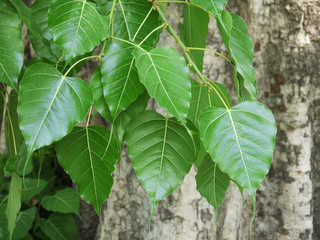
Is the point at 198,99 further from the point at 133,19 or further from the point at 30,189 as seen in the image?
the point at 30,189

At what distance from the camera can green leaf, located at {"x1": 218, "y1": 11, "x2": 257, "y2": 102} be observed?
726mm

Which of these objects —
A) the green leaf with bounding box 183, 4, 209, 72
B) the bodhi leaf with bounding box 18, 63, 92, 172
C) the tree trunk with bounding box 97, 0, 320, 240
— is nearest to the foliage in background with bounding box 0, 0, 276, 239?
the bodhi leaf with bounding box 18, 63, 92, 172

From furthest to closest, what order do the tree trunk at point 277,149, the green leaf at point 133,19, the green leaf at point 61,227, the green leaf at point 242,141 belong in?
the green leaf at point 61,227, the tree trunk at point 277,149, the green leaf at point 133,19, the green leaf at point 242,141

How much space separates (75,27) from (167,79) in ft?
0.58

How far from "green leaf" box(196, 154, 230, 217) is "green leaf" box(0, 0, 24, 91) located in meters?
0.36

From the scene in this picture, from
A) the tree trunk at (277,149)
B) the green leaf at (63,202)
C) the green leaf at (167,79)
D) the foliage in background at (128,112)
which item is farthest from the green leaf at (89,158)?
the green leaf at (63,202)

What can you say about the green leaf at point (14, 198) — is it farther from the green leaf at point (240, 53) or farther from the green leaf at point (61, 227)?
the green leaf at point (61, 227)

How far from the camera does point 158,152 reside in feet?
2.28

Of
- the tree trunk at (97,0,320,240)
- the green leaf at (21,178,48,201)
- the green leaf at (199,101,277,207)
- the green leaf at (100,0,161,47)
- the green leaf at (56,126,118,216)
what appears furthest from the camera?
the green leaf at (21,178,48,201)

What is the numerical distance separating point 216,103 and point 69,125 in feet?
1.05

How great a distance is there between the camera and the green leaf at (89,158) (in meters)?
0.71

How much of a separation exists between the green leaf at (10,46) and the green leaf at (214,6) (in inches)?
12.5

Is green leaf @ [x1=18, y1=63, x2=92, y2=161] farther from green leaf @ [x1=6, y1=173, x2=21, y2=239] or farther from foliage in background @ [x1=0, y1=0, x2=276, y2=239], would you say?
green leaf @ [x1=6, y1=173, x2=21, y2=239]

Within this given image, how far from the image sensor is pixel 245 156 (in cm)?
62
